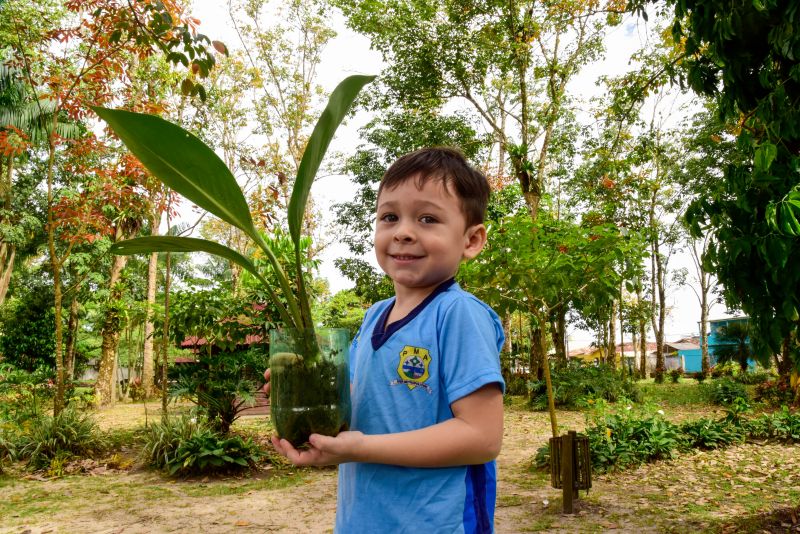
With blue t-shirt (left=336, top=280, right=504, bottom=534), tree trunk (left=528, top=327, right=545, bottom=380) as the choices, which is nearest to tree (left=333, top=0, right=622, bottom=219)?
tree trunk (left=528, top=327, right=545, bottom=380)

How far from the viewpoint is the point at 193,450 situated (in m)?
5.90

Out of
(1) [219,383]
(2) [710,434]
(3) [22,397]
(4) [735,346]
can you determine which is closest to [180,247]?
(1) [219,383]

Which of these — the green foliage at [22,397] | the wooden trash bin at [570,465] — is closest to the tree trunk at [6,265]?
the green foliage at [22,397]

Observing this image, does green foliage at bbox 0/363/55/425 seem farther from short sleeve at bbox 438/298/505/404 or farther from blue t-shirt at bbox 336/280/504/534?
short sleeve at bbox 438/298/505/404

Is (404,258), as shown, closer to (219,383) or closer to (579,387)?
(219,383)

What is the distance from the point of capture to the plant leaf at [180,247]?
94 centimetres

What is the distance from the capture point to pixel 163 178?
2.87ft

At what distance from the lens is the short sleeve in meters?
0.93

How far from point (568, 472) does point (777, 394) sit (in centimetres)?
872

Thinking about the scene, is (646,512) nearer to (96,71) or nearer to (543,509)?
(543,509)

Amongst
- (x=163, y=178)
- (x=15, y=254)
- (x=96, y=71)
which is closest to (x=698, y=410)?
(x=96, y=71)

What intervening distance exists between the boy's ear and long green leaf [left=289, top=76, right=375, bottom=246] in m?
0.36

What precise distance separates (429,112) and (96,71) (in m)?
6.61

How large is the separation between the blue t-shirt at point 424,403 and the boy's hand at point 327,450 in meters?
A: 0.15
